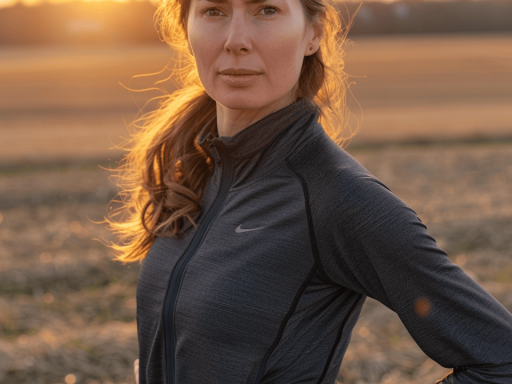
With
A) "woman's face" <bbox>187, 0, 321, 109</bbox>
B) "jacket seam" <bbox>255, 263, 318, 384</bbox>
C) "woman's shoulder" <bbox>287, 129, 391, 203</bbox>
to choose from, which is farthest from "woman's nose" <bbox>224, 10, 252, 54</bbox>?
"jacket seam" <bbox>255, 263, 318, 384</bbox>

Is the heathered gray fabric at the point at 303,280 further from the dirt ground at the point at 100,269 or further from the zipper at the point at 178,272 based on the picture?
the dirt ground at the point at 100,269

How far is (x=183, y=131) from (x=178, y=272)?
2.20 feet

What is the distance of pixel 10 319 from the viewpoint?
5695 millimetres

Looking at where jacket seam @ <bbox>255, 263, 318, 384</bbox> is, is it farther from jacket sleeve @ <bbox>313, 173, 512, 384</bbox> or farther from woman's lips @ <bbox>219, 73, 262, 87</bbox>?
woman's lips @ <bbox>219, 73, 262, 87</bbox>

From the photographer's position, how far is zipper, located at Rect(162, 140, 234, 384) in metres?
1.88

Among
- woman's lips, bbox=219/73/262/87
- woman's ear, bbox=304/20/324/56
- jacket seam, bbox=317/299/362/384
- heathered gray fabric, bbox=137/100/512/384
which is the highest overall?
woman's ear, bbox=304/20/324/56

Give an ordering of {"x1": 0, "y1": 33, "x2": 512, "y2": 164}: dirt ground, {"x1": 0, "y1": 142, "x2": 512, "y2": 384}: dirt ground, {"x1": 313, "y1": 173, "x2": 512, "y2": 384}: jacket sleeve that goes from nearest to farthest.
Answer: {"x1": 313, "y1": 173, "x2": 512, "y2": 384}: jacket sleeve < {"x1": 0, "y1": 142, "x2": 512, "y2": 384}: dirt ground < {"x1": 0, "y1": 33, "x2": 512, "y2": 164}: dirt ground

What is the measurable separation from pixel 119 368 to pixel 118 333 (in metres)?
0.44

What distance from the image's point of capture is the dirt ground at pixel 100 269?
15.3ft

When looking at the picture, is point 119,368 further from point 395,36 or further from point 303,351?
point 395,36

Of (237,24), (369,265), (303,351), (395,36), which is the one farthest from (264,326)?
(395,36)

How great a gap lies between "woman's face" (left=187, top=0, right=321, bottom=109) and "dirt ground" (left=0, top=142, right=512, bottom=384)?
3031 mm

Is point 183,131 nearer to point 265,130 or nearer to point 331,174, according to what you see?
point 265,130

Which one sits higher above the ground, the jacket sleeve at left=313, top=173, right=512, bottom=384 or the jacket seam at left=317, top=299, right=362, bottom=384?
the jacket sleeve at left=313, top=173, right=512, bottom=384
